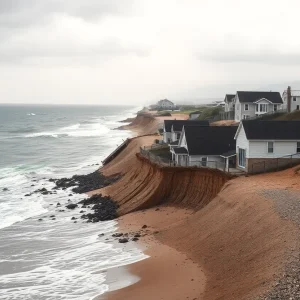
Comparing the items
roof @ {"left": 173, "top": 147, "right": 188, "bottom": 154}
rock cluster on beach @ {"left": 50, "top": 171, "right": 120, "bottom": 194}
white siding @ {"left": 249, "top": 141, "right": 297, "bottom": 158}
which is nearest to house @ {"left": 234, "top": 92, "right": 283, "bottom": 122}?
rock cluster on beach @ {"left": 50, "top": 171, "right": 120, "bottom": 194}

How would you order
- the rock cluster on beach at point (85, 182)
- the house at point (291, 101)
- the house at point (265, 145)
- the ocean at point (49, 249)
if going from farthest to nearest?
the house at point (291, 101), the rock cluster on beach at point (85, 182), the house at point (265, 145), the ocean at point (49, 249)

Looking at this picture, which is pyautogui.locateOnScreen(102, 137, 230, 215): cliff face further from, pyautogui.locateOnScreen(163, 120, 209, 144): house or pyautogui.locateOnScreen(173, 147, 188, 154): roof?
pyautogui.locateOnScreen(163, 120, 209, 144): house

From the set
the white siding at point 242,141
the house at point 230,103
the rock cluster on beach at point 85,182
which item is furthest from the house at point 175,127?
the house at point 230,103

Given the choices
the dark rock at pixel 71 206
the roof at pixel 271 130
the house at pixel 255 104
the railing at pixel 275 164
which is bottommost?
the dark rock at pixel 71 206

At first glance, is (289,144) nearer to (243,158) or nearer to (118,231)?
(243,158)

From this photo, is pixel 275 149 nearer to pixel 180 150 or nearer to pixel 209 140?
pixel 209 140

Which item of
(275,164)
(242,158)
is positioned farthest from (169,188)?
(275,164)

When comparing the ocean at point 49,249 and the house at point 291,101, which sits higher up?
the house at point 291,101

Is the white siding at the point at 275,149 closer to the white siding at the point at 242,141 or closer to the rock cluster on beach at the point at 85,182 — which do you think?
the white siding at the point at 242,141
